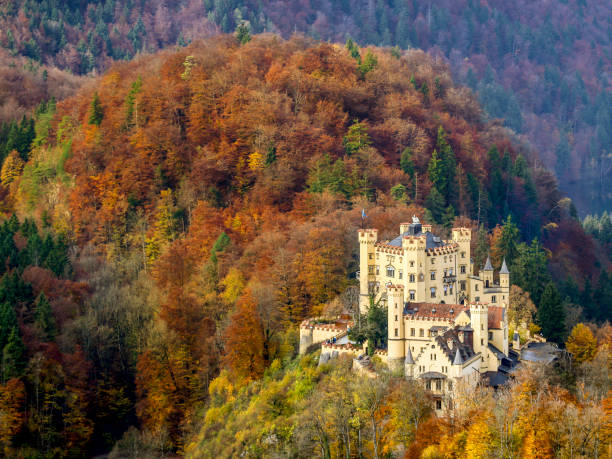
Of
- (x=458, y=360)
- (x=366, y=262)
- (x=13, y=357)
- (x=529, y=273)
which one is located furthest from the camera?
(x=529, y=273)

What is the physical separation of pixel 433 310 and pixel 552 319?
57.5 feet

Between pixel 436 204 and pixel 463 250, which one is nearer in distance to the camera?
pixel 463 250

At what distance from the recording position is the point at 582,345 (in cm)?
9494

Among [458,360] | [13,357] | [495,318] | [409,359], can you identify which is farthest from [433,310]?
[13,357]

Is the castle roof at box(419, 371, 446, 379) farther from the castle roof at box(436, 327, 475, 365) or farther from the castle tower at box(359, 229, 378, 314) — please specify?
the castle tower at box(359, 229, 378, 314)

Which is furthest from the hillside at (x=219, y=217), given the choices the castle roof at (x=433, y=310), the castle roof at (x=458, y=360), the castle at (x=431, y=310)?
the castle roof at (x=458, y=360)

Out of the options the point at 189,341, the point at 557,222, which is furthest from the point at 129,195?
the point at 557,222

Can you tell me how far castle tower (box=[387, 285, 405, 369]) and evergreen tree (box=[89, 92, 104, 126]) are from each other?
70.8 metres

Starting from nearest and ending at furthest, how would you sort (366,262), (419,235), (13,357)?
(419,235)
(366,262)
(13,357)

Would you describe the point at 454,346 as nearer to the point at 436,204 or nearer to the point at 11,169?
the point at 436,204

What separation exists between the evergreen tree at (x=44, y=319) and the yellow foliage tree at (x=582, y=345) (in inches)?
1769

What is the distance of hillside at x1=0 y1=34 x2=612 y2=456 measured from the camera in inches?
4097

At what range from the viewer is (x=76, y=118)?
153 metres

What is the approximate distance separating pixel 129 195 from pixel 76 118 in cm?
2261
